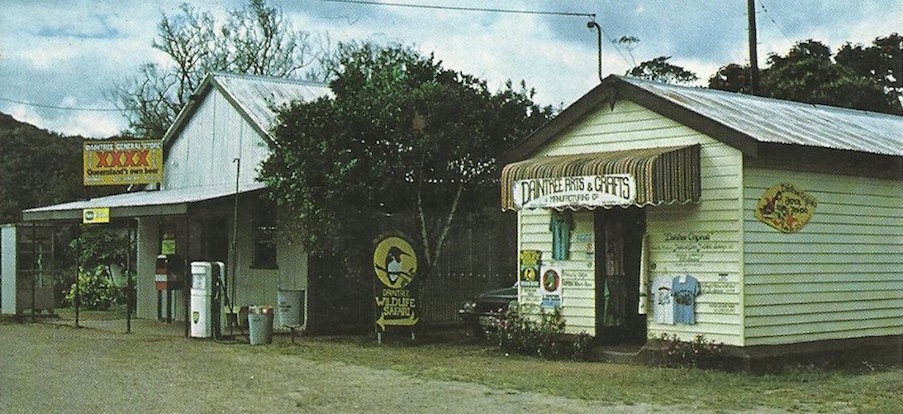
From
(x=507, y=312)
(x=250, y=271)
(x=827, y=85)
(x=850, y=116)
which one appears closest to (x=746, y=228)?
(x=507, y=312)

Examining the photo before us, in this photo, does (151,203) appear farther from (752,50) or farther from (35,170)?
(35,170)

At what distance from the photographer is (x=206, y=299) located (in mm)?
18953

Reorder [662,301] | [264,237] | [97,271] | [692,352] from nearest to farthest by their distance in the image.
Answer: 1. [692,352]
2. [662,301]
3. [264,237]
4. [97,271]

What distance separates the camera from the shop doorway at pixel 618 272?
1566 cm

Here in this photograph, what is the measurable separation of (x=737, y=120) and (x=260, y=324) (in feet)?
28.2

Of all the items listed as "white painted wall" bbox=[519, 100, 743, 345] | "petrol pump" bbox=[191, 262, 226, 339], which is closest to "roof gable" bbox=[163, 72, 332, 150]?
"petrol pump" bbox=[191, 262, 226, 339]

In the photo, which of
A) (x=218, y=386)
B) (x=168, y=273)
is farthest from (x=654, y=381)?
(x=168, y=273)

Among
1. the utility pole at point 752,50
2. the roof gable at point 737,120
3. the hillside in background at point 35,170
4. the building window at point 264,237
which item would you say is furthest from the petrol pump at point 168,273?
the hillside in background at point 35,170

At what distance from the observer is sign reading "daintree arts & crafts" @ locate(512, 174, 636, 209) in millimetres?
14109

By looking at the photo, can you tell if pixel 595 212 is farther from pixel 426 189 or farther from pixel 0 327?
pixel 0 327

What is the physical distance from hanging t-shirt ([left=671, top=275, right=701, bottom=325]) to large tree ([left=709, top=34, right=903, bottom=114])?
23.6 metres

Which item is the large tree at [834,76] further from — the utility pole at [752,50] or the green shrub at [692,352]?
the green shrub at [692,352]

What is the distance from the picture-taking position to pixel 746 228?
13648 millimetres

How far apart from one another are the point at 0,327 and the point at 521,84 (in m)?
12.1
